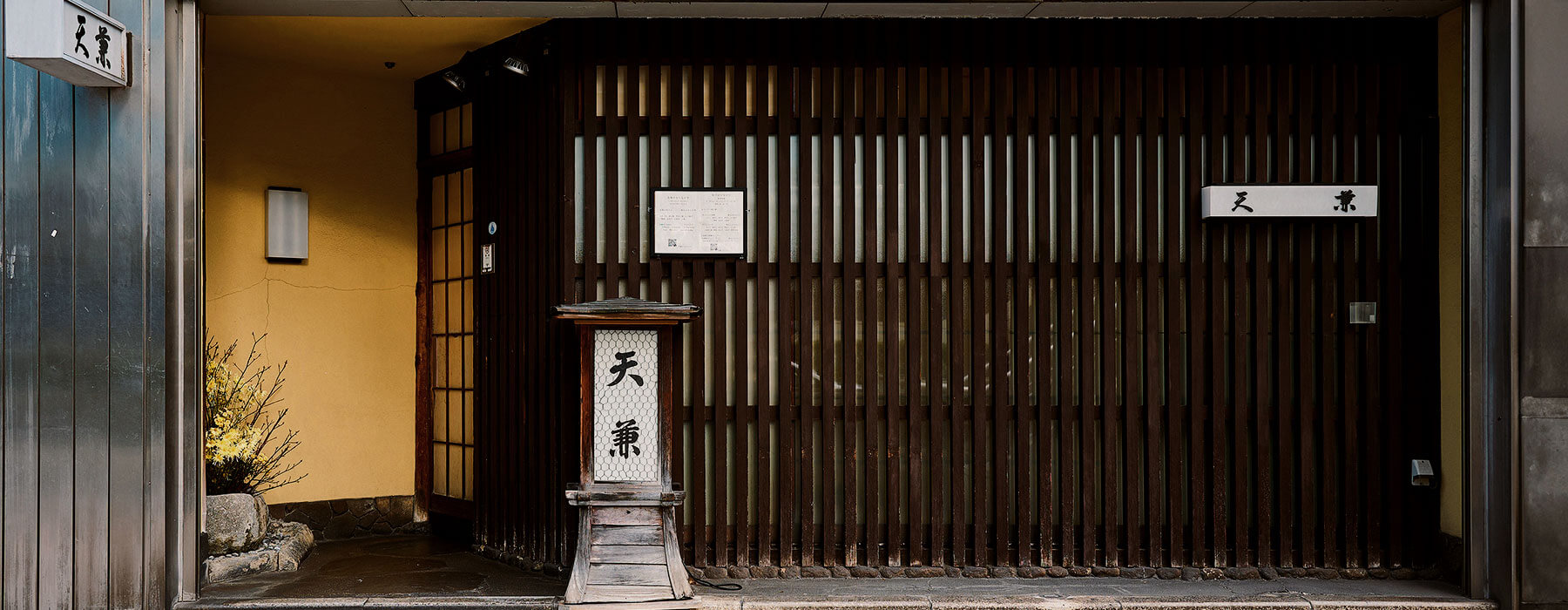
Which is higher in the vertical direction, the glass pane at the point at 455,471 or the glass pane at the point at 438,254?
the glass pane at the point at 438,254

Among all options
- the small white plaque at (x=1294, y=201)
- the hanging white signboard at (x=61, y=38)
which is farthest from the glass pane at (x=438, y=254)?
the small white plaque at (x=1294, y=201)

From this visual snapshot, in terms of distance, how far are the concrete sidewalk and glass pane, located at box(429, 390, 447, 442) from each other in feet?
11.4

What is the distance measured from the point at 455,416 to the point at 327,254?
1734 mm

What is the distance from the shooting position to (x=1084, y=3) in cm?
622

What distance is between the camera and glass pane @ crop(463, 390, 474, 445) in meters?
8.31

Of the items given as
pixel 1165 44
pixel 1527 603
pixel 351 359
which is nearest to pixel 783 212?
pixel 1165 44

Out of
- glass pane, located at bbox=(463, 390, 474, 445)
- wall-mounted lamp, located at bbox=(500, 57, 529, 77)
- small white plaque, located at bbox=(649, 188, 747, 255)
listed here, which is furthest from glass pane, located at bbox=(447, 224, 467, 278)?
small white plaque, located at bbox=(649, 188, 747, 255)

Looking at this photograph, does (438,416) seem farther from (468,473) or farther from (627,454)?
(627,454)

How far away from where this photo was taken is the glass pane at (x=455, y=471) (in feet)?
27.7

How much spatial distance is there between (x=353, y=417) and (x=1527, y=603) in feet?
27.6

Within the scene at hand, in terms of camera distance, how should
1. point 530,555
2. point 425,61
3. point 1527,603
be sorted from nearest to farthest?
point 1527,603
point 530,555
point 425,61

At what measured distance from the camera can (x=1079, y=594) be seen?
241 inches

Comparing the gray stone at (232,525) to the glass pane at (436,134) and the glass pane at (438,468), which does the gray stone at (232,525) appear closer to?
the glass pane at (438,468)

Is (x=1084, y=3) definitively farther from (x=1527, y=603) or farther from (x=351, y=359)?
(x=351, y=359)
